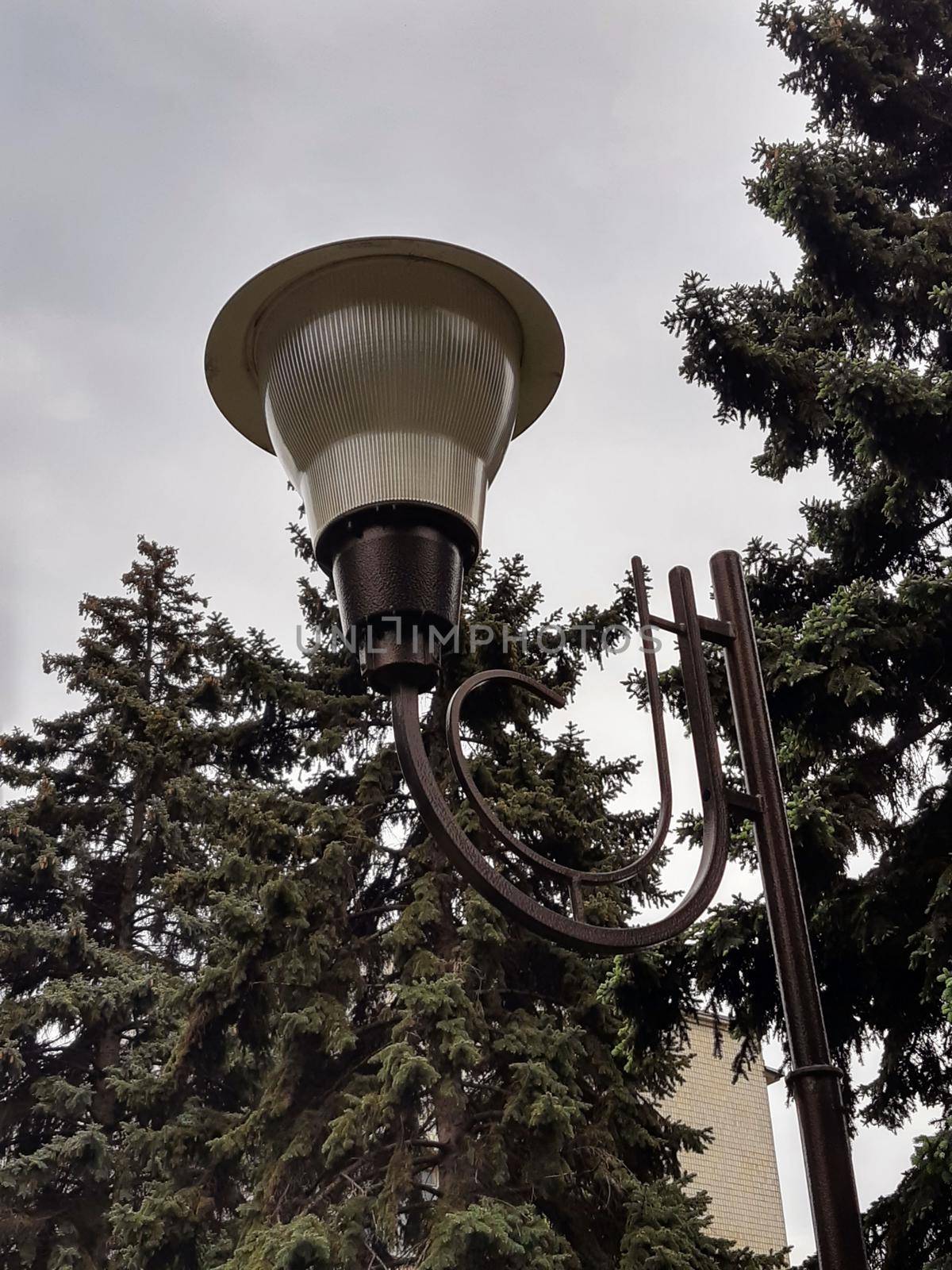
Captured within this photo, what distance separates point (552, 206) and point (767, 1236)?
14.1 m

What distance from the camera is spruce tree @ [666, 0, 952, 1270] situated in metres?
5.59

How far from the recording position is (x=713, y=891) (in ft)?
6.34

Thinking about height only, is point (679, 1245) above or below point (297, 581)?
below

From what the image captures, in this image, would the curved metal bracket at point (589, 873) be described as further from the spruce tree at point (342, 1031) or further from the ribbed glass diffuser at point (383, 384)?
the spruce tree at point (342, 1031)

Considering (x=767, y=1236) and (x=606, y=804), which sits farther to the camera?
(x=767, y=1236)

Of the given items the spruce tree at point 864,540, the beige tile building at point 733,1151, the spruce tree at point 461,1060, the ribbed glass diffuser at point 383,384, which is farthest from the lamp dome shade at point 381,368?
the beige tile building at point 733,1151

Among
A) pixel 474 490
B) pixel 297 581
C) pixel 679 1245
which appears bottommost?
pixel 679 1245

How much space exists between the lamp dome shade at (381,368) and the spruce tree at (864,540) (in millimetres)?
3714

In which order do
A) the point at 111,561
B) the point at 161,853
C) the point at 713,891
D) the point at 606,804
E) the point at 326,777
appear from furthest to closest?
the point at 111,561, the point at 161,853, the point at 326,777, the point at 606,804, the point at 713,891

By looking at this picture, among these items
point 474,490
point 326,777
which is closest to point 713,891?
point 474,490

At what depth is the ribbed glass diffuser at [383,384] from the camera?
→ 1.96 m

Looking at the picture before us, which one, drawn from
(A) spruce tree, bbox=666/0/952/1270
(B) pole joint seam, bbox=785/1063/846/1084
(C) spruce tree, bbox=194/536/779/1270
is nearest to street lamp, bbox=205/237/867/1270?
(B) pole joint seam, bbox=785/1063/846/1084

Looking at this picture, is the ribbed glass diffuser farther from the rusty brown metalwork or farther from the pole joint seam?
the pole joint seam

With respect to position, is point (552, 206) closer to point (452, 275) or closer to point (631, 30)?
point (631, 30)
